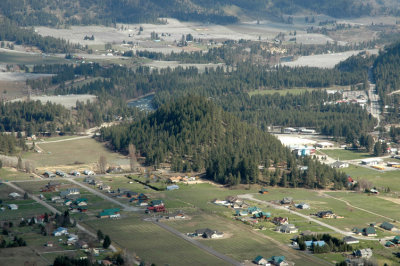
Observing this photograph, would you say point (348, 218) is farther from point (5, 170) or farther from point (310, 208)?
point (5, 170)

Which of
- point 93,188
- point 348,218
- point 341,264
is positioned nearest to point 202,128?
point 93,188

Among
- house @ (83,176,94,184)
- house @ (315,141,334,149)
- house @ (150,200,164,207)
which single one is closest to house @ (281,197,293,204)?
house @ (150,200,164,207)

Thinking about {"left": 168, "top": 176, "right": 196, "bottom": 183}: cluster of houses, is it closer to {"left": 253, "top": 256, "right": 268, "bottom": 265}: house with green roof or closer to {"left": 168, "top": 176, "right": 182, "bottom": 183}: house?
{"left": 168, "top": 176, "right": 182, "bottom": 183}: house

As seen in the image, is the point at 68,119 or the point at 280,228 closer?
the point at 280,228

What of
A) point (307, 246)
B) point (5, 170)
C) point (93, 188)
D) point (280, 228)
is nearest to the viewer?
point (307, 246)

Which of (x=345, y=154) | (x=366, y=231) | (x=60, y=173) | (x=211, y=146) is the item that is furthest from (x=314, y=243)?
(x=345, y=154)

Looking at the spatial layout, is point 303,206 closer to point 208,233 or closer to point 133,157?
point 208,233
